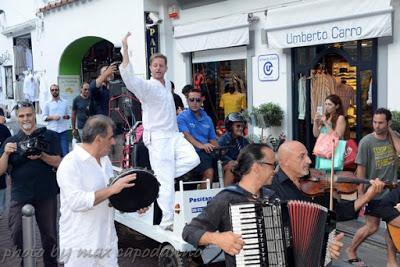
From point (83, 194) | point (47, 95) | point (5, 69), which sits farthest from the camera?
point (5, 69)

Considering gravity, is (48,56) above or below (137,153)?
above

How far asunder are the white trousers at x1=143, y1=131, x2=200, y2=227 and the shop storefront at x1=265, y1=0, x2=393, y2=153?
9.97 feet

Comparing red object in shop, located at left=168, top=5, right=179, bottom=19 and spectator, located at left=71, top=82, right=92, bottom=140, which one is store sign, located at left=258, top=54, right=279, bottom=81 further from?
spectator, located at left=71, top=82, right=92, bottom=140

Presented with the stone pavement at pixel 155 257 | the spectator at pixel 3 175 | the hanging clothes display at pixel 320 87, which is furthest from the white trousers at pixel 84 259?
the hanging clothes display at pixel 320 87

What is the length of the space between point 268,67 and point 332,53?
4.44 ft

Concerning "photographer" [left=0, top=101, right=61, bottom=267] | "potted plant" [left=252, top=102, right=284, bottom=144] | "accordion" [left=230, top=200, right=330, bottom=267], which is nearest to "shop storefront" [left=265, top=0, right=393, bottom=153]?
"potted plant" [left=252, top=102, right=284, bottom=144]

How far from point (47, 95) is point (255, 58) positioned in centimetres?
837

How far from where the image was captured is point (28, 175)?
4871 millimetres

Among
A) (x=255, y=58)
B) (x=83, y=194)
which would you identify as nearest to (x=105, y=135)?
(x=83, y=194)

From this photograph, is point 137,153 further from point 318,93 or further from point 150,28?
point 150,28

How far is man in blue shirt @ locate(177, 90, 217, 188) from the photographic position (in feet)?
19.8

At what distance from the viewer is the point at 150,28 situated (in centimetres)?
1224

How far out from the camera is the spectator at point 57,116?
10.9 meters

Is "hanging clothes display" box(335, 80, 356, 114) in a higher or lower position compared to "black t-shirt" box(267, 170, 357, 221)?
higher
